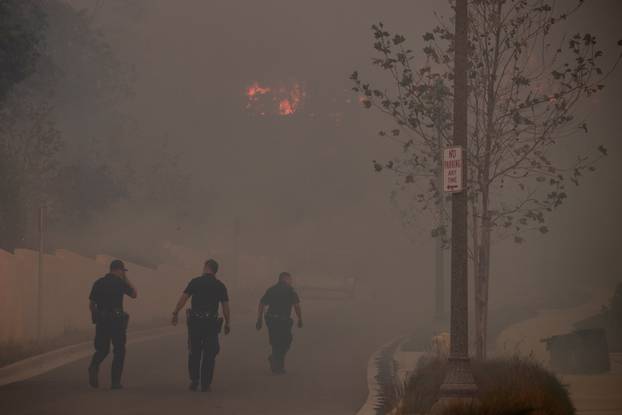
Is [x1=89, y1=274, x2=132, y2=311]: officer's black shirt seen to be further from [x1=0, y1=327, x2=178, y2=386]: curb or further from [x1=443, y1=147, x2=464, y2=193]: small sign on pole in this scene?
[x1=443, y1=147, x2=464, y2=193]: small sign on pole

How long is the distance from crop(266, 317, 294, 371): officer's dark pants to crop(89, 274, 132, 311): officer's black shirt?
155 inches

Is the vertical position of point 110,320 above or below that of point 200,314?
below

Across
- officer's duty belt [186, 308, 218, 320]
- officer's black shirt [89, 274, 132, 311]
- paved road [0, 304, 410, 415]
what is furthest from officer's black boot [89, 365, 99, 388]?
officer's duty belt [186, 308, 218, 320]

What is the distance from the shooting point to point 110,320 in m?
17.3

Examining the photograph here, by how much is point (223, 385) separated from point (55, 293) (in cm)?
1011

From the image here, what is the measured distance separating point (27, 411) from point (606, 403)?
303 inches

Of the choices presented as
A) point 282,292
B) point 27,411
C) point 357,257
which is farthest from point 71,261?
point 357,257

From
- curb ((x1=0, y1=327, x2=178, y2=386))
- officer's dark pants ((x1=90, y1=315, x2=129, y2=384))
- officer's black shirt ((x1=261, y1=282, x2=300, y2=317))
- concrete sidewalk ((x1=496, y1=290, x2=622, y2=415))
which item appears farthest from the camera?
officer's black shirt ((x1=261, y1=282, x2=300, y2=317))

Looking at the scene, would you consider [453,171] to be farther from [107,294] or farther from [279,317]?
[279,317]

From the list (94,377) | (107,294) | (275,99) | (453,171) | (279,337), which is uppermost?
(275,99)

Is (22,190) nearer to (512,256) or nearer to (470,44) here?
(470,44)

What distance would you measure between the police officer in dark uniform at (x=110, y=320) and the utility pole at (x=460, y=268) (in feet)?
18.3

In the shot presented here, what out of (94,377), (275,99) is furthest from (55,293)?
(275,99)

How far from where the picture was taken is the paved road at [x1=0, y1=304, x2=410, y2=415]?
50.5ft
